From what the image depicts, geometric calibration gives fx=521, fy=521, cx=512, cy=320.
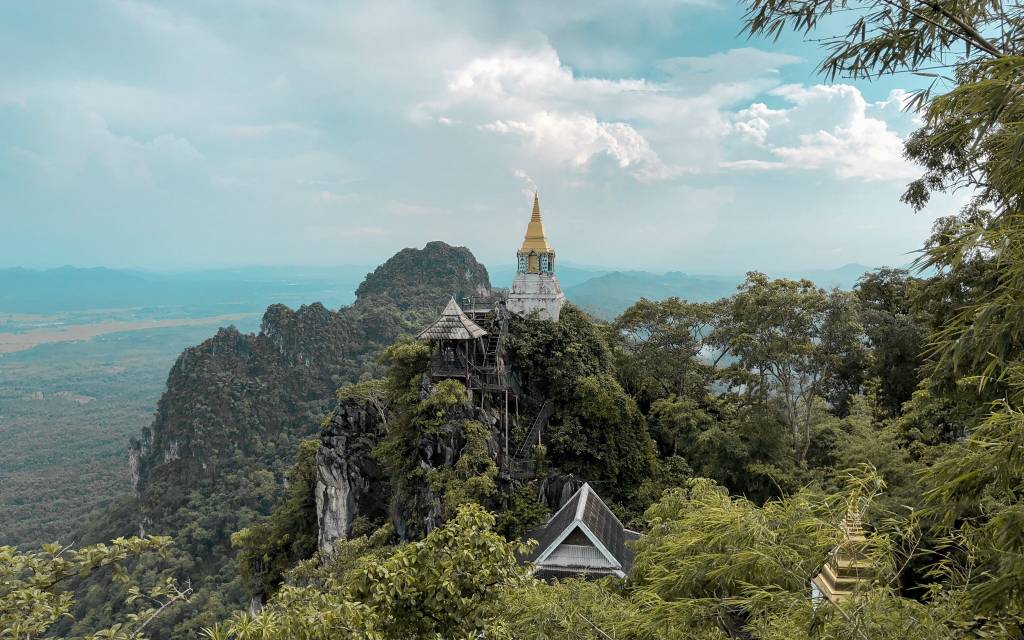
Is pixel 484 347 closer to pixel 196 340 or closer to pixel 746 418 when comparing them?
pixel 746 418

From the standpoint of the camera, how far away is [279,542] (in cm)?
1922

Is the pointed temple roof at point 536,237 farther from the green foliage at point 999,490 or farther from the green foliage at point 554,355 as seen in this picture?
the green foliage at point 999,490

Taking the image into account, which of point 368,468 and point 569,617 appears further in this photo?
point 368,468

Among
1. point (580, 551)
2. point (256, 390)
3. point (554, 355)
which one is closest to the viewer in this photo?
point (580, 551)

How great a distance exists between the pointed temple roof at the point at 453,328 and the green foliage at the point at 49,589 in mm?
12148

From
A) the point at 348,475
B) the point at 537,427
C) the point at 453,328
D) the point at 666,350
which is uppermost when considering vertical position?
the point at 453,328

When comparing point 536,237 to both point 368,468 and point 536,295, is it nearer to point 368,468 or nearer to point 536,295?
point 536,295

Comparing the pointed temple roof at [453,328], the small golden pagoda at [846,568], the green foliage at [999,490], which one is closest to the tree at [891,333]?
the pointed temple roof at [453,328]

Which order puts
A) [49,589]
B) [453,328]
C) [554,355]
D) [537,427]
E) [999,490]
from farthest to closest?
[554,355], [537,427], [453,328], [49,589], [999,490]

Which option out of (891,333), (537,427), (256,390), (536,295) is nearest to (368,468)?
(537,427)

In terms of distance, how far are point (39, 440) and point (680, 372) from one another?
9379cm

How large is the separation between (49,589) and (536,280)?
62.3 ft

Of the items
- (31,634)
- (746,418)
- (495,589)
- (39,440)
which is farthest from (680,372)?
(39,440)

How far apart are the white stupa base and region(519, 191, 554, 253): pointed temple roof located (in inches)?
46.7
